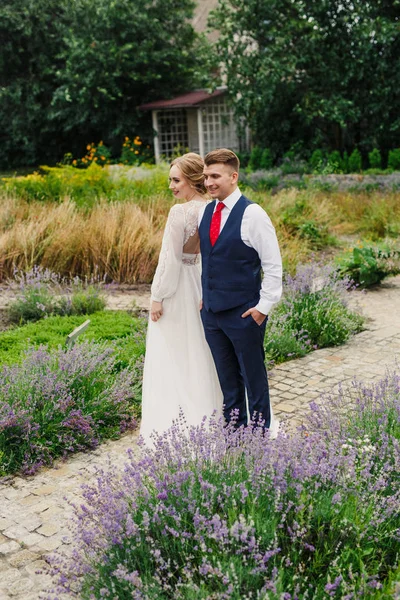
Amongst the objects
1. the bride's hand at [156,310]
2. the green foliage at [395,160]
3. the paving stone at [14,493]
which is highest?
the green foliage at [395,160]

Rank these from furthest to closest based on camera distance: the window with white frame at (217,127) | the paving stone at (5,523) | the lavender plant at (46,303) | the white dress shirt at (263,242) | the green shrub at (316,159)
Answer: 1. the window with white frame at (217,127)
2. the green shrub at (316,159)
3. the lavender plant at (46,303)
4. the white dress shirt at (263,242)
5. the paving stone at (5,523)

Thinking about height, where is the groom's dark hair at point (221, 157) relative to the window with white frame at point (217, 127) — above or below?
below

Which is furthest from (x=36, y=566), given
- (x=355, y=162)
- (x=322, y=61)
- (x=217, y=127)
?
(x=217, y=127)

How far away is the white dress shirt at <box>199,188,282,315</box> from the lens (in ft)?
12.1

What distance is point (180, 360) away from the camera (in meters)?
4.31

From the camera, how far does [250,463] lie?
3.03 m

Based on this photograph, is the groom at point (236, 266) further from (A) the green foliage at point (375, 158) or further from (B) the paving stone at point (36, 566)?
(A) the green foliage at point (375, 158)

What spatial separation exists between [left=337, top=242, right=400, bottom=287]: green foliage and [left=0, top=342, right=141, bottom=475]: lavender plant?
4.22m

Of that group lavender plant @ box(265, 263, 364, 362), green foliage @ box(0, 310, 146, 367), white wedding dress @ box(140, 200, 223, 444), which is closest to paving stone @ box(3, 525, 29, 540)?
white wedding dress @ box(140, 200, 223, 444)

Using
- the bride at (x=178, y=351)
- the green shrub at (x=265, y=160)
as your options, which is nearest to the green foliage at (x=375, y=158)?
the green shrub at (x=265, y=160)

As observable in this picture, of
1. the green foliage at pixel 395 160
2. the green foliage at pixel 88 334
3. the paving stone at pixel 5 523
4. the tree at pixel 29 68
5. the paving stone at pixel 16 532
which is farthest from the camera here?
the tree at pixel 29 68

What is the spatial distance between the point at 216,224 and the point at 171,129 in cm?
2229

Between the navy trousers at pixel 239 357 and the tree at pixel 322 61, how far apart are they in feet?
55.0

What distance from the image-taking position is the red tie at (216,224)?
3791 millimetres
